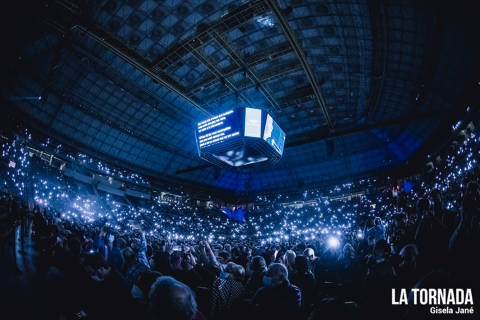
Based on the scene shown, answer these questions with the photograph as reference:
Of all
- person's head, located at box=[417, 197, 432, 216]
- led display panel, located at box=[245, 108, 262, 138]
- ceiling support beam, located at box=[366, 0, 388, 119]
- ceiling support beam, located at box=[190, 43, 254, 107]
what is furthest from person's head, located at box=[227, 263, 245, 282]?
ceiling support beam, located at box=[190, 43, 254, 107]

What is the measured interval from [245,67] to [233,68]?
0.79 metres

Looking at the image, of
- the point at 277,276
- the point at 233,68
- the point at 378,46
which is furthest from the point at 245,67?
the point at 277,276

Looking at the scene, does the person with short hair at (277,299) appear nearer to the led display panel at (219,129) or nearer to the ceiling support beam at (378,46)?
the led display panel at (219,129)

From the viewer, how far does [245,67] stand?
12.1 m

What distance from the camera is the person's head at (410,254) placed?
302cm

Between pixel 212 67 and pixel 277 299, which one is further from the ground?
pixel 212 67

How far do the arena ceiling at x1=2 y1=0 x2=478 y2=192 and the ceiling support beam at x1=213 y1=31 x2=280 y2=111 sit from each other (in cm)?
7

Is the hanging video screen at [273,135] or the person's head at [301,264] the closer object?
the person's head at [301,264]

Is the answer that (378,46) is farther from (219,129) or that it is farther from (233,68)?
(219,129)

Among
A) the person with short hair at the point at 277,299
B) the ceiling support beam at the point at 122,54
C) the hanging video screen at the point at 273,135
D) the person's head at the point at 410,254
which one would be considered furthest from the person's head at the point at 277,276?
the ceiling support beam at the point at 122,54

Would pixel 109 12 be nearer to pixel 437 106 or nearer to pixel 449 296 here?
pixel 449 296

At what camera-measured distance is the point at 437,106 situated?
13.7 m

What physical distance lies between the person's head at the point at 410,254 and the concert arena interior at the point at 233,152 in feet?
0.06

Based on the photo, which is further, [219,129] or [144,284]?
[219,129]
